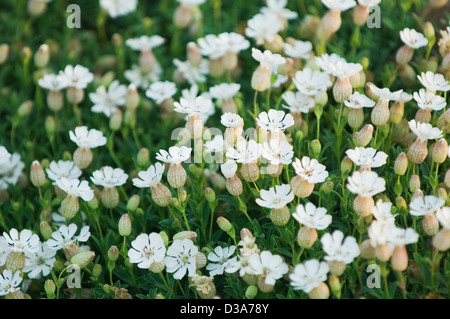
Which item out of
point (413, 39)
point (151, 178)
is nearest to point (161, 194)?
point (151, 178)

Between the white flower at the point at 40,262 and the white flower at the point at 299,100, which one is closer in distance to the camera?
the white flower at the point at 40,262

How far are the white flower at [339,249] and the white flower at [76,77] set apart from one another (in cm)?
119

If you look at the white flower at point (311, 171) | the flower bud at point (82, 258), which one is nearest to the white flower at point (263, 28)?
the white flower at point (311, 171)

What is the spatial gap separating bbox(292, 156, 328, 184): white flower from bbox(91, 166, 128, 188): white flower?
59 centimetres

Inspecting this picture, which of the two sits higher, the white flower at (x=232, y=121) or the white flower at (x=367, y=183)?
the white flower at (x=232, y=121)

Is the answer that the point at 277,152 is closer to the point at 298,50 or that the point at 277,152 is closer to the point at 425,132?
the point at 425,132

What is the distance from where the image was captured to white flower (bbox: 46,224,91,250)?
5.93ft

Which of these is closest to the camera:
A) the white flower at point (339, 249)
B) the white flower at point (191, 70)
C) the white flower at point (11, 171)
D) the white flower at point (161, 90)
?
the white flower at point (339, 249)

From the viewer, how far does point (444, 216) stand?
156 cm

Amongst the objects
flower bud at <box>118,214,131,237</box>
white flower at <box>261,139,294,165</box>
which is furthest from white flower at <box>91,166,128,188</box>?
white flower at <box>261,139,294,165</box>

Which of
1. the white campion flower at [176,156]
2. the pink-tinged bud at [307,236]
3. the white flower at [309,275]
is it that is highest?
the white campion flower at [176,156]

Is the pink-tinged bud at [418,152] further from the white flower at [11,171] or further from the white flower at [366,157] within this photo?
the white flower at [11,171]

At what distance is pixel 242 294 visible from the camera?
171cm

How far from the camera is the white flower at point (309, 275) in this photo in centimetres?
154
